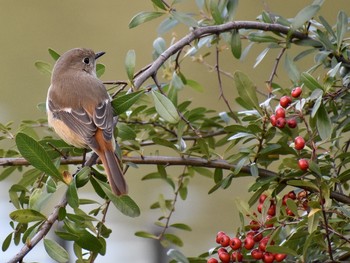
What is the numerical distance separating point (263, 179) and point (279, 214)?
118mm

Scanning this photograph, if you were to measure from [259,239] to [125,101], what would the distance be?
1.65 ft

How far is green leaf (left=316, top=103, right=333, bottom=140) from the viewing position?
1956 mm

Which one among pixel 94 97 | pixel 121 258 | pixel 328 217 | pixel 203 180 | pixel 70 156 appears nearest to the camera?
pixel 328 217

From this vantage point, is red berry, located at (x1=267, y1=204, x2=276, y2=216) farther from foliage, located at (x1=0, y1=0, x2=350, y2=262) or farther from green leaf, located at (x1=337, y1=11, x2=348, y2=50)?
green leaf, located at (x1=337, y1=11, x2=348, y2=50)

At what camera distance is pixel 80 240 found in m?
1.86

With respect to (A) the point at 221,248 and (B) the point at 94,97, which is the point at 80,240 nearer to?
(A) the point at 221,248

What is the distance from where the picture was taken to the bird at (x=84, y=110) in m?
2.27

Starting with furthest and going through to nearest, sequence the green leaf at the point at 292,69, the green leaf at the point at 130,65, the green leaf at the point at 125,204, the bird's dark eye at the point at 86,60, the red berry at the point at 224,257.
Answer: the bird's dark eye at the point at 86,60
the green leaf at the point at 292,69
the green leaf at the point at 130,65
the red berry at the point at 224,257
the green leaf at the point at 125,204

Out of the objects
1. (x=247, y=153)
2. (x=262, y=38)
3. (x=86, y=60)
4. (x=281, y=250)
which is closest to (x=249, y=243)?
(x=281, y=250)

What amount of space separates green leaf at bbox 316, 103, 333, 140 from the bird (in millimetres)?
518

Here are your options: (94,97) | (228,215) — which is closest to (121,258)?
(228,215)

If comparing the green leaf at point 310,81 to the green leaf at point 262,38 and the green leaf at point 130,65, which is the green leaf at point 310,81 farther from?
the green leaf at point 130,65

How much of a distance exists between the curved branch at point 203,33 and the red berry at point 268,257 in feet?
1.79

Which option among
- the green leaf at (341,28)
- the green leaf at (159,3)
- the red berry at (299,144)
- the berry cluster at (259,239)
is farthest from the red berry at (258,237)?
the green leaf at (159,3)
